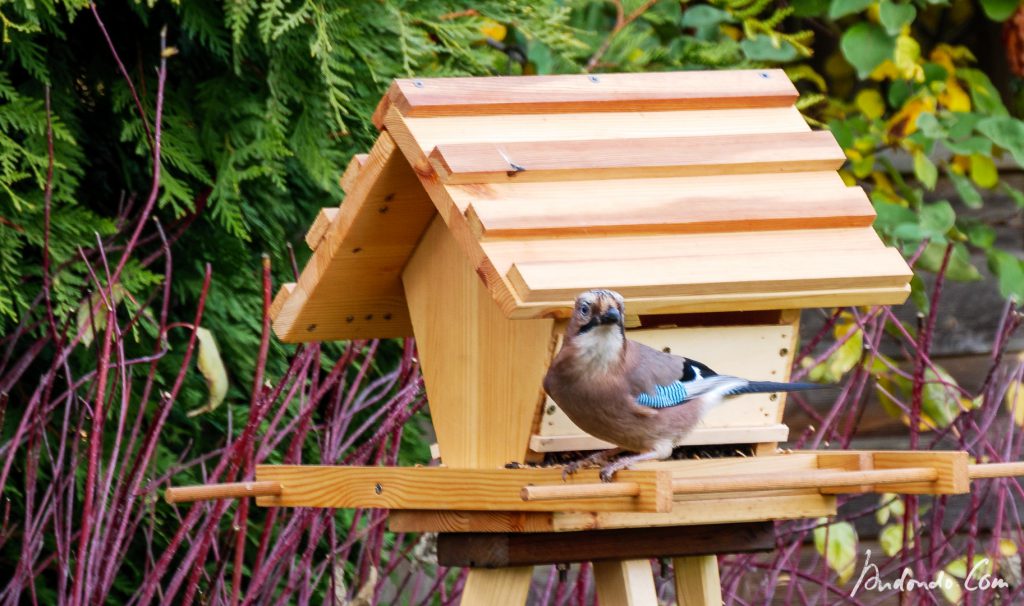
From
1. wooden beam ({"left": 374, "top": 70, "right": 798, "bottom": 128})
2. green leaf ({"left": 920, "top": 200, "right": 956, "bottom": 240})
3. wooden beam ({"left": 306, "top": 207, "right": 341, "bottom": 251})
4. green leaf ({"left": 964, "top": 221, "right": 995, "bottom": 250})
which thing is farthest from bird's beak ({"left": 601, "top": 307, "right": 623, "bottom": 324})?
green leaf ({"left": 964, "top": 221, "right": 995, "bottom": 250})

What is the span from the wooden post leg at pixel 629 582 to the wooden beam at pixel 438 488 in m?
0.31

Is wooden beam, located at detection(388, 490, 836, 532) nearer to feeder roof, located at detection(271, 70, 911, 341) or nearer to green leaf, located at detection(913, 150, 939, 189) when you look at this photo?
feeder roof, located at detection(271, 70, 911, 341)

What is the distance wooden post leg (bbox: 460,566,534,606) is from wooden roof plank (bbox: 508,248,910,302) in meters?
0.55

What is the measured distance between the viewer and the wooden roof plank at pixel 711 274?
2002 millimetres

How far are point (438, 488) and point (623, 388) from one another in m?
0.37

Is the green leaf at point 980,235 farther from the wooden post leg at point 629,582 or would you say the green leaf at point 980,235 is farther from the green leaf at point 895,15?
the wooden post leg at point 629,582

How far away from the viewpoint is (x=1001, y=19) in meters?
4.21

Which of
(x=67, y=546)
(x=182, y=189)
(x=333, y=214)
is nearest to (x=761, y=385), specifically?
(x=333, y=214)

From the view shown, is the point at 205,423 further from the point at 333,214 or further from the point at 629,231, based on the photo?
the point at 629,231

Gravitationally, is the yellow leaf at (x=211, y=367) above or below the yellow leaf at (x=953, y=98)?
below

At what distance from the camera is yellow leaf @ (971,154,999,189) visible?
4340mm

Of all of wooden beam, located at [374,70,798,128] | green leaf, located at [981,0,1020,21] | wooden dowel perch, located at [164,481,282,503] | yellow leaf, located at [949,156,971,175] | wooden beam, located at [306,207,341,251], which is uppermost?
green leaf, located at [981,0,1020,21]

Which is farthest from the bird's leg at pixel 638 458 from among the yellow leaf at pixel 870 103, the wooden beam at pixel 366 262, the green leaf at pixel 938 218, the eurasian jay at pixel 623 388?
the yellow leaf at pixel 870 103

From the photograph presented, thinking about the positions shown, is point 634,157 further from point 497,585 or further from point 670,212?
point 497,585
